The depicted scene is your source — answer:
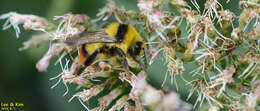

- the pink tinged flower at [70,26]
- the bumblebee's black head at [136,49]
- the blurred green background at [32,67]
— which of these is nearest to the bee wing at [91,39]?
the bumblebee's black head at [136,49]

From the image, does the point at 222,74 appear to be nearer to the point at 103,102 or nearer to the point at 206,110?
the point at 206,110

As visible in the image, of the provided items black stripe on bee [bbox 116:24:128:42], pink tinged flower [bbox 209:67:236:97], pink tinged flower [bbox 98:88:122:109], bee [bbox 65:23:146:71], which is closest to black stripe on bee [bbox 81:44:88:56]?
bee [bbox 65:23:146:71]

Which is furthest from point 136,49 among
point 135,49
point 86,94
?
point 86,94

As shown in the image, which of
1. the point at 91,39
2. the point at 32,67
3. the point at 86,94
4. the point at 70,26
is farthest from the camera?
the point at 32,67

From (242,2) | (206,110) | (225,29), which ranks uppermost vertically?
(242,2)

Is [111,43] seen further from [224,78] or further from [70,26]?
[224,78]

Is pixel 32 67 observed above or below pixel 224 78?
above

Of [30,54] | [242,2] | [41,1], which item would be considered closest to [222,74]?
[242,2]
